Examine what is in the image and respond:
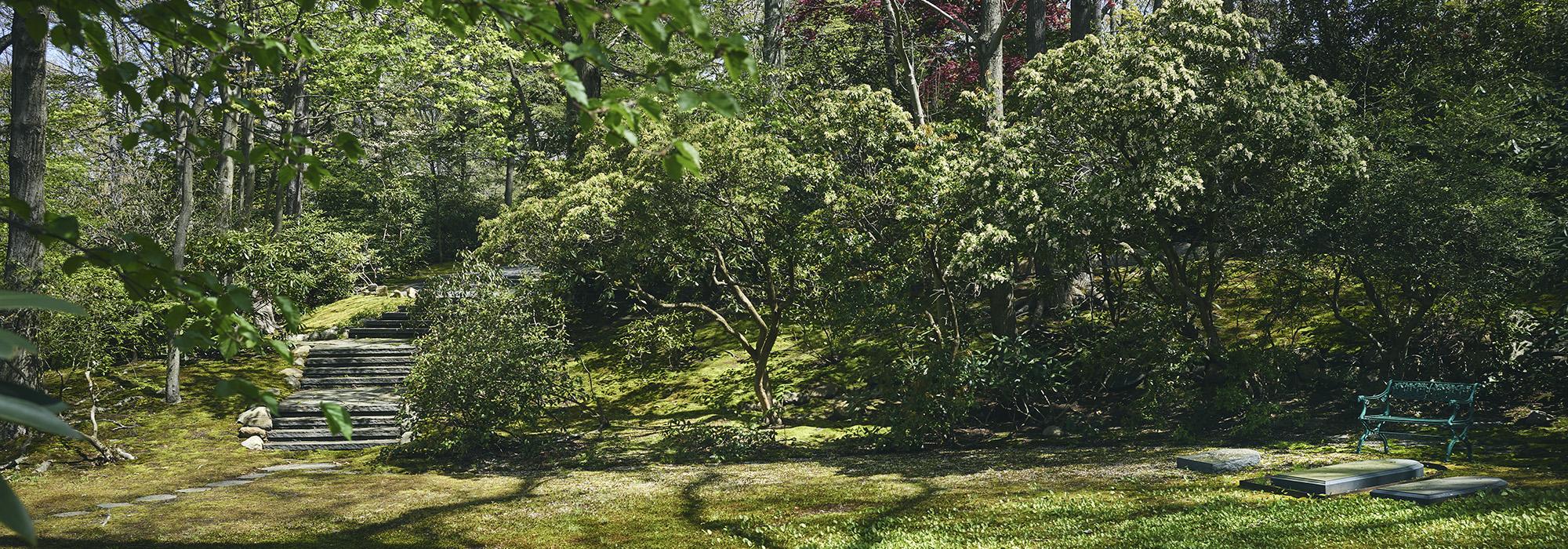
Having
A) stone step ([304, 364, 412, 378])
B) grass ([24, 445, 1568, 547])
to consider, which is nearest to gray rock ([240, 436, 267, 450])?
stone step ([304, 364, 412, 378])

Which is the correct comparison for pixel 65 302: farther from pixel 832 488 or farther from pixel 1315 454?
pixel 1315 454

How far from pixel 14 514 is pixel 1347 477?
8395mm

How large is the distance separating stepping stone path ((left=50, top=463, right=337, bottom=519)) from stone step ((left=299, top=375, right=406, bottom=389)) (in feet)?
15.8

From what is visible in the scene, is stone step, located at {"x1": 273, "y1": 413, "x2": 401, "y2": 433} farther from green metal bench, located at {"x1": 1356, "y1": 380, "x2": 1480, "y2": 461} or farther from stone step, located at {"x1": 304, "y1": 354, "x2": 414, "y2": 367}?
green metal bench, located at {"x1": 1356, "y1": 380, "x2": 1480, "y2": 461}

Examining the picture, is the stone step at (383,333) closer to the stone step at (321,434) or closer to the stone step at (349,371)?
the stone step at (349,371)

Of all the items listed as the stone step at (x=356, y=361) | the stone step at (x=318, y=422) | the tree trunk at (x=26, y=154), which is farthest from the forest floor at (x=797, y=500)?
the stone step at (x=356, y=361)

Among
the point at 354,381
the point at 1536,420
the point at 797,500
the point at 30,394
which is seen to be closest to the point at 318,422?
the point at 354,381

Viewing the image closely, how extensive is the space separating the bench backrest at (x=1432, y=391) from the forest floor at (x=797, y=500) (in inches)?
22.6

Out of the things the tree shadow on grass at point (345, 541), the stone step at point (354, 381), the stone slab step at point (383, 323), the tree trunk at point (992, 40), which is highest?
the tree trunk at point (992, 40)

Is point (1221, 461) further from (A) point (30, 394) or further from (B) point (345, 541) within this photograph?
(A) point (30, 394)

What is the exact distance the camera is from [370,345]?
20.3m

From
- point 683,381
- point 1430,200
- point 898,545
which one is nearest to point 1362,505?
point 898,545

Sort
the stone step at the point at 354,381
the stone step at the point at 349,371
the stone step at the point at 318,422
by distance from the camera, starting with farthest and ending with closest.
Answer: the stone step at the point at 349,371 → the stone step at the point at 354,381 → the stone step at the point at 318,422

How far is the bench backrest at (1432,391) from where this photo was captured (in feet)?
31.8
